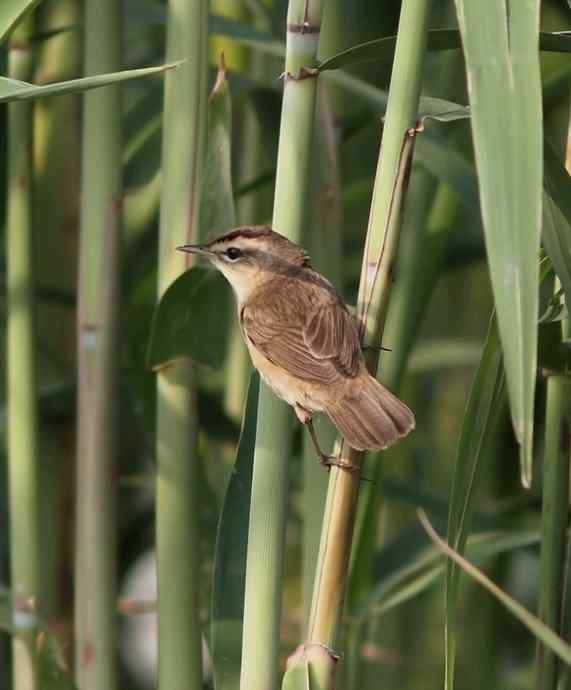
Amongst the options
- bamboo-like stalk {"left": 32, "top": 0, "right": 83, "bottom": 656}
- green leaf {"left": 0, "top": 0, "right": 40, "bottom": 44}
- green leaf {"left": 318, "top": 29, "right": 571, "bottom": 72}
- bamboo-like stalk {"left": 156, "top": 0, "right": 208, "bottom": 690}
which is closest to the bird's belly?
bamboo-like stalk {"left": 156, "top": 0, "right": 208, "bottom": 690}

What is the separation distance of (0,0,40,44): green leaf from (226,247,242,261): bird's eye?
49 cm

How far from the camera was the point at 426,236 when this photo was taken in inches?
77.0

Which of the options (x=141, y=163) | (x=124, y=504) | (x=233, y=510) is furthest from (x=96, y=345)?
(x=124, y=504)

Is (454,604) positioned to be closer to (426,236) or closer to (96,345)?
(96,345)

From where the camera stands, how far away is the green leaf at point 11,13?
1232mm

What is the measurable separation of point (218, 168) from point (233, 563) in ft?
1.66

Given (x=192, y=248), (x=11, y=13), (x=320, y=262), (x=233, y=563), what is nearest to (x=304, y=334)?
(x=320, y=262)

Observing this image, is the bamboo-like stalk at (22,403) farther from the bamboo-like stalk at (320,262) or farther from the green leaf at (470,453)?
the green leaf at (470,453)

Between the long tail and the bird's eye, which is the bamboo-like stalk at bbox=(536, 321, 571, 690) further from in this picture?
the bird's eye

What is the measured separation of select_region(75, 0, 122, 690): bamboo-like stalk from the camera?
5.14 ft

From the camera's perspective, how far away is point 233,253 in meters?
1.65

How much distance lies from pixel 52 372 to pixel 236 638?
4.98 ft

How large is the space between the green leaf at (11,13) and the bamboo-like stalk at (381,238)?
1.43 ft

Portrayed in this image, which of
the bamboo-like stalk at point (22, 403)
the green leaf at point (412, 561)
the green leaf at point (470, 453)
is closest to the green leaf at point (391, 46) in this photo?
the green leaf at point (470, 453)
